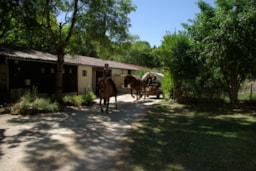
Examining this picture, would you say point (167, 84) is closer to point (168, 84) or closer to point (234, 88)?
point (168, 84)

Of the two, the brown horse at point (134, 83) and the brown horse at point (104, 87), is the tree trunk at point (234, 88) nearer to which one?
the brown horse at point (134, 83)

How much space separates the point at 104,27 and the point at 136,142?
9.14m

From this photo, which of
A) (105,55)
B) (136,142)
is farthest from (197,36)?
(136,142)

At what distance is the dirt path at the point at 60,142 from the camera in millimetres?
4603

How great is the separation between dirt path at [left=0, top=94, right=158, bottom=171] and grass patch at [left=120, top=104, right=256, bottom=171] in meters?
0.52

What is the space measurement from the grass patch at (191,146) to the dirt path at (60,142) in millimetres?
518

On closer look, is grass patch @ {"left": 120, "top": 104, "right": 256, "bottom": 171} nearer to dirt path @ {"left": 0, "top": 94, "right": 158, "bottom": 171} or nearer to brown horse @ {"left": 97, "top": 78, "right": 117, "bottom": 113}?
dirt path @ {"left": 0, "top": 94, "right": 158, "bottom": 171}

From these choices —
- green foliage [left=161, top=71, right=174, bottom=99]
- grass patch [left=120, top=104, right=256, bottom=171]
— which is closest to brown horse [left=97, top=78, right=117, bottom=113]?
grass patch [left=120, top=104, right=256, bottom=171]

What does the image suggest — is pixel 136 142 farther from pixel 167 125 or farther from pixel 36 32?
pixel 36 32

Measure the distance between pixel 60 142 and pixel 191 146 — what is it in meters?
3.42

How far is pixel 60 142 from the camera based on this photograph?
608cm

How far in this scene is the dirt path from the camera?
4603 millimetres

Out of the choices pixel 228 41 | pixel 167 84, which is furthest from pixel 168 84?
pixel 228 41

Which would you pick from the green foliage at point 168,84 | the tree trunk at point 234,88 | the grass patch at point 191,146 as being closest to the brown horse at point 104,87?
the grass patch at point 191,146
